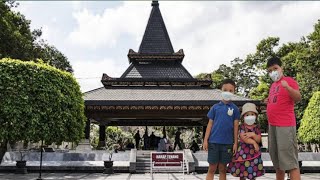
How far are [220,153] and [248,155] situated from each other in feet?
1.38

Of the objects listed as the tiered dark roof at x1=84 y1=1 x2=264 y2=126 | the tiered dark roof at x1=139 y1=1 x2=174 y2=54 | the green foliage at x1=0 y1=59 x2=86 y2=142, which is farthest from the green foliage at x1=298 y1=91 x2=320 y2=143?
the green foliage at x1=0 y1=59 x2=86 y2=142

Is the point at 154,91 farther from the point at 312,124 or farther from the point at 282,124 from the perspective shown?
the point at 282,124

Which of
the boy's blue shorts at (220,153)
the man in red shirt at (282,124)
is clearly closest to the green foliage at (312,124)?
the man in red shirt at (282,124)

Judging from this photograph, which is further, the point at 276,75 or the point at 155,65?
the point at 155,65

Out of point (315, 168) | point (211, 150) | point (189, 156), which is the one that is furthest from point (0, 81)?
point (315, 168)

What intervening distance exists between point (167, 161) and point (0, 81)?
7.12m

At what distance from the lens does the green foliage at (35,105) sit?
12711 mm

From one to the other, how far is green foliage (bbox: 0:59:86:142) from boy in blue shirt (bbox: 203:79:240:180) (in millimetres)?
9166

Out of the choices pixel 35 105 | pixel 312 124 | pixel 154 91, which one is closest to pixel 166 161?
pixel 35 105

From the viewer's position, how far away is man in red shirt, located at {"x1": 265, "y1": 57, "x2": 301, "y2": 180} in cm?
486

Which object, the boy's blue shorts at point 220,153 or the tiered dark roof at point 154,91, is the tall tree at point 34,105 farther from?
the boy's blue shorts at point 220,153

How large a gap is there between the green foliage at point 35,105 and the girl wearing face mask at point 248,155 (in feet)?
31.3

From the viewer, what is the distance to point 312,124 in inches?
776

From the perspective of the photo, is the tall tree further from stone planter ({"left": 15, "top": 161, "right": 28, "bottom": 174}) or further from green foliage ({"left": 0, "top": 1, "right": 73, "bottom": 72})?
green foliage ({"left": 0, "top": 1, "right": 73, "bottom": 72})
